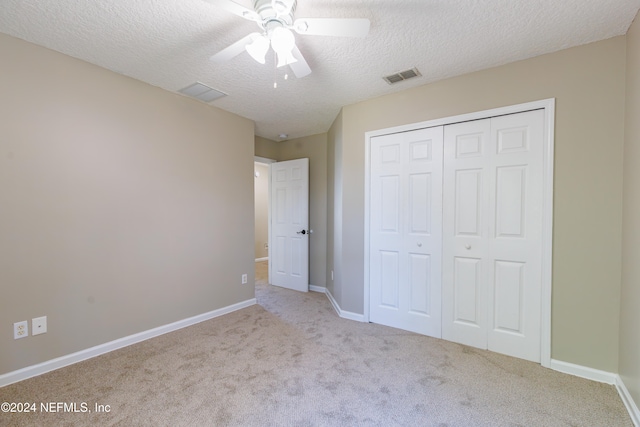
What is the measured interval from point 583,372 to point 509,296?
0.65 m

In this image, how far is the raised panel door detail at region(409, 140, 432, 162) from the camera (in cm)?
269

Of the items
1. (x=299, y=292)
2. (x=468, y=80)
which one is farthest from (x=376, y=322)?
(x=468, y=80)

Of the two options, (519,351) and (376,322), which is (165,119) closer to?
(376,322)

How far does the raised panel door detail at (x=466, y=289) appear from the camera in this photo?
248cm

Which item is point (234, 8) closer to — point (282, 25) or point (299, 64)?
point (282, 25)

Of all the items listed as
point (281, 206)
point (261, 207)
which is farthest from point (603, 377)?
point (261, 207)

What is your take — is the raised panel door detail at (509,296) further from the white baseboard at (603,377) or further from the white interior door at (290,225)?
the white interior door at (290,225)

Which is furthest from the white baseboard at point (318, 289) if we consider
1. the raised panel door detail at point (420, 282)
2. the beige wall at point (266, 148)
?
the beige wall at point (266, 148)

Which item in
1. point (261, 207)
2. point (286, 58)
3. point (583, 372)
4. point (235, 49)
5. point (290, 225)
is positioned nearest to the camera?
point (286, 58)

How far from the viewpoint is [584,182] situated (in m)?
2.02

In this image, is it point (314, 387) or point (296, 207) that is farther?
point (296, 207)

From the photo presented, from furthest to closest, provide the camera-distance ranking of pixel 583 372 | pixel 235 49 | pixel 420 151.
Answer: pixel 420 151 → pixel 583 372 → pixel 235 49

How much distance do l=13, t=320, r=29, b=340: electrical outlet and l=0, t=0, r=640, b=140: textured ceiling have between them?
2075 mm

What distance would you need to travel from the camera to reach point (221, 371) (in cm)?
210
